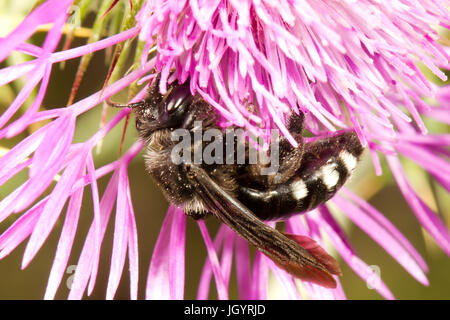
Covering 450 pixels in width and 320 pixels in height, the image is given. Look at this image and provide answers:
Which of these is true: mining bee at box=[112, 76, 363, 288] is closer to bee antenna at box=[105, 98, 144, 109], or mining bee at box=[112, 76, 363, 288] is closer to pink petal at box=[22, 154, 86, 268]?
bee antenna at box=[105, 98, 144, 109]

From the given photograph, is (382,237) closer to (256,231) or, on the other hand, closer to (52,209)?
(256,231)

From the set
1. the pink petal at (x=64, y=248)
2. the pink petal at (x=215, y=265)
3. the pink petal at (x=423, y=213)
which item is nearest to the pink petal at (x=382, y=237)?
the pink petal at (x=423, y=213)

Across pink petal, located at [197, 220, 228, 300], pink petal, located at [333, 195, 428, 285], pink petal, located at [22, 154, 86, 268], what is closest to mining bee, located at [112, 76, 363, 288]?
pink petal, located at [22, 154, 86, 268]

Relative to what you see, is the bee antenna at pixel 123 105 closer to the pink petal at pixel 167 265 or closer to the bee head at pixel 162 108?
the bee head at pixel 162 108

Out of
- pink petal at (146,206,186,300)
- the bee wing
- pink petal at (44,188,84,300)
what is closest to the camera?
the bee wing

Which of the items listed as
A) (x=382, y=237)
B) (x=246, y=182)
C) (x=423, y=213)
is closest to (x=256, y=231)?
(x=246, y=182)

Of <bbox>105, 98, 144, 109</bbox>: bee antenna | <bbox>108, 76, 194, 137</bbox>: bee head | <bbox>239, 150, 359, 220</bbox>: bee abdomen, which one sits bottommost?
<bbox>239, 150, 359, 220</bbox>: bee abdomen
